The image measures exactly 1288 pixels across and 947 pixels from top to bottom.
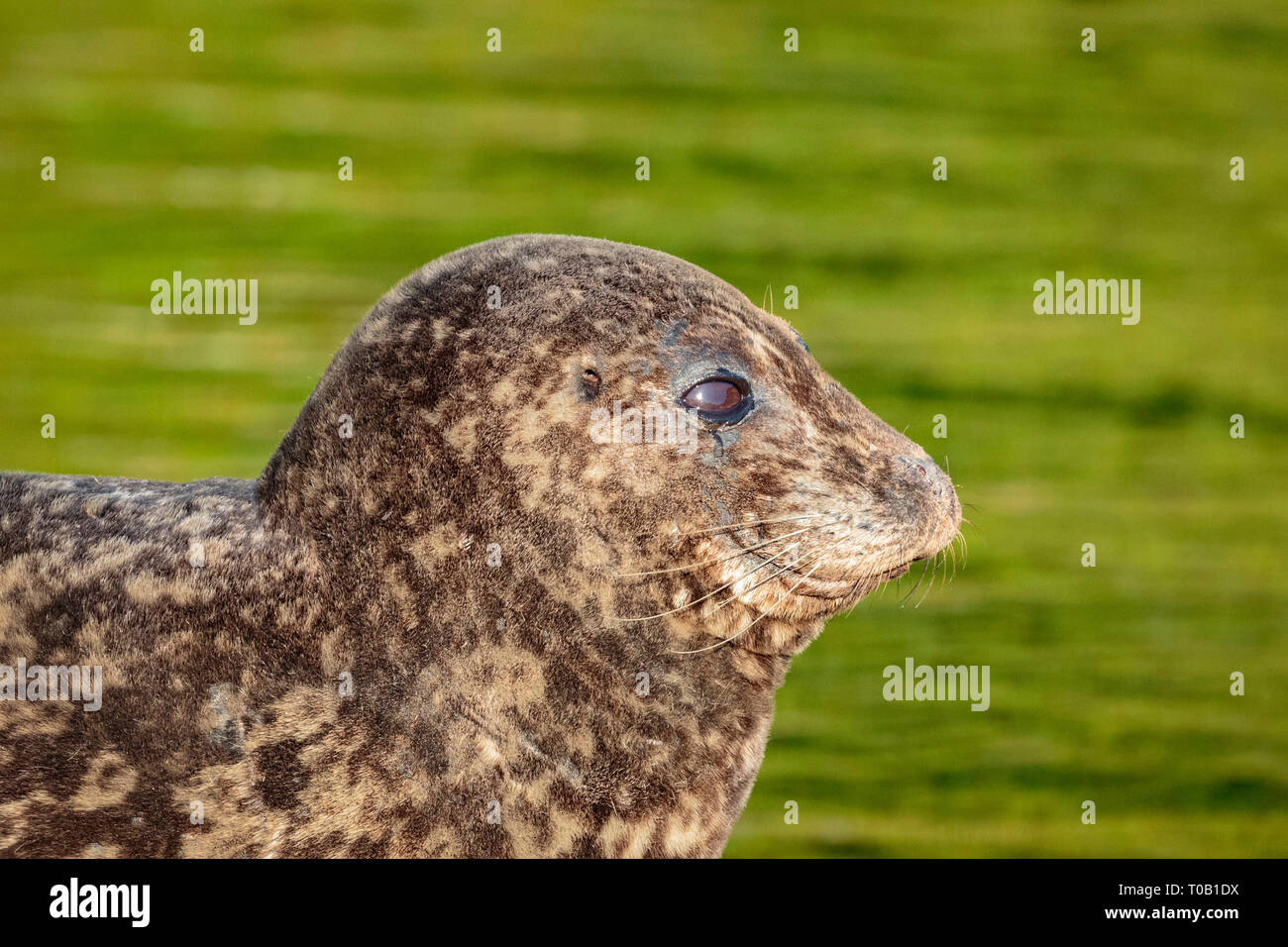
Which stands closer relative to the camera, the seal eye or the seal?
the seal

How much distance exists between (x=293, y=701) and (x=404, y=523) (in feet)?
0.75

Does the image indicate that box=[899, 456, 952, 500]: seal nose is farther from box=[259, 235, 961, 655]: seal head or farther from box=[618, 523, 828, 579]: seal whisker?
box=[618, 523, 828, 579]: seal whisker

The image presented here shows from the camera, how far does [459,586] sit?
166 centimetres

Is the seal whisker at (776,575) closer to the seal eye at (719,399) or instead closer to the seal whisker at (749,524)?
the seal whisker at (749,524)

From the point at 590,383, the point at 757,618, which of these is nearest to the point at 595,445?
the point at 590,383

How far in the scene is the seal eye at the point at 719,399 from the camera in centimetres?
171

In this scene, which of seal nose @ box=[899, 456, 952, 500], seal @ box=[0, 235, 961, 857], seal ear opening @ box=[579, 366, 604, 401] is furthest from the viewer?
seal nose @ box=[899, 456, 952, 500]

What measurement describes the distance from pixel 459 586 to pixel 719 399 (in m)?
0.37

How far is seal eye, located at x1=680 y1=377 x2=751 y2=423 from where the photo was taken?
1.71m

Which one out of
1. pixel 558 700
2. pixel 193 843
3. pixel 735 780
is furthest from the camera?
pixel 735 780

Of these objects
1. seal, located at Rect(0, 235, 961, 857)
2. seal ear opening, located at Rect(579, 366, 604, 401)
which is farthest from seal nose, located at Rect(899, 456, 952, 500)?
seal ear opening, located at Rect(579, 366, 604, 401)

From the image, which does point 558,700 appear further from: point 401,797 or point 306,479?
point 306,479

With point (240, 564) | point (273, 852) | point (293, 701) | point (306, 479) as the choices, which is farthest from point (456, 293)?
point (273, 852)

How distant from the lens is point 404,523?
1663 mm
